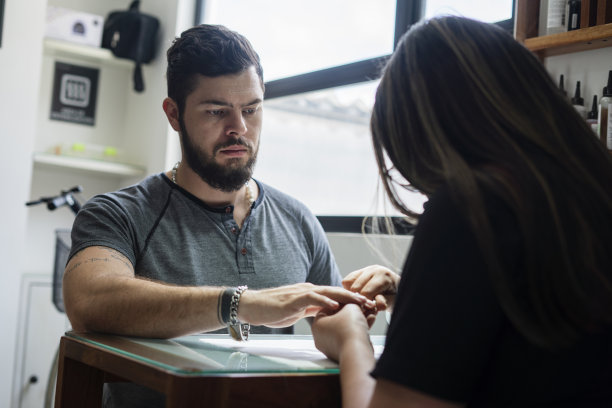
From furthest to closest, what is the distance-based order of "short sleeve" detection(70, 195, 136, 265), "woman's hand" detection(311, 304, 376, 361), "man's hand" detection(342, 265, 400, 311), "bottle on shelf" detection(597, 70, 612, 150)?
"bottle on shelf" detection(597, 70, 612, 150) → "short sleeve" detection(70, 195, 136, 265) → "man's hand" detection(342, 265, 400, 311) → "woman's hand" detection(311, 304, 376, 361)

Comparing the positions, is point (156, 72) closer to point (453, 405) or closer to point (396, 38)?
point (396, 38)

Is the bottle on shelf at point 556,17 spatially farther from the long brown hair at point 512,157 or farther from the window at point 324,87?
the long brown hair at point 512,157

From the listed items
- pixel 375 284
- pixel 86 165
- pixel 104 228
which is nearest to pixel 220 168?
pixel 104 228

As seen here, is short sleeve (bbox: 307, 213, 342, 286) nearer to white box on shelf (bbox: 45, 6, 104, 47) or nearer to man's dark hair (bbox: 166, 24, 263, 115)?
man's dark hair (bbox: 166, 24, 263, 115)

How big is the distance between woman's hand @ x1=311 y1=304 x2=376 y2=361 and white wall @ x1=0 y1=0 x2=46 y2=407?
2.37m

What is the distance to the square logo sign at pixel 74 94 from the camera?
3.75 meters

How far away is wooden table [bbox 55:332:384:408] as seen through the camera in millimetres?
781

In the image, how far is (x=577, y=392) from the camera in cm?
69

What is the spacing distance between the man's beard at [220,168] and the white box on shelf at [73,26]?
80.9 inches

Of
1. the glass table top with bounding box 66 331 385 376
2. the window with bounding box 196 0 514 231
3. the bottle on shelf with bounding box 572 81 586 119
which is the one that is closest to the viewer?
the glass table top with bounding box 66 331 385 376

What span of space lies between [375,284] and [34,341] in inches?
103

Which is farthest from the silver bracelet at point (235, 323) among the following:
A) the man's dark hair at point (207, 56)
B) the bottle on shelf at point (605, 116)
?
the bottle on shelf at point (605, 116)

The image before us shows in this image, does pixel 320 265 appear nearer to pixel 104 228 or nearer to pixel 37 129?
pixel 104 228

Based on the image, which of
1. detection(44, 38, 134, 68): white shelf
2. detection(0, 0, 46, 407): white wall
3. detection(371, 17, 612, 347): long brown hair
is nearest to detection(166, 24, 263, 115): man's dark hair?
detection(371, 17, 612, 347): long brown hair
